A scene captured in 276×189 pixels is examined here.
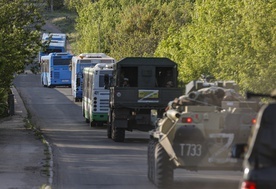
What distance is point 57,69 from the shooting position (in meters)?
77.2

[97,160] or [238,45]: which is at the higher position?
[238,45]

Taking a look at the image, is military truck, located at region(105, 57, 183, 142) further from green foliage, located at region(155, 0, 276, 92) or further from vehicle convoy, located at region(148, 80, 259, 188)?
vehicle convoy, located at region(148, 80, 259, 188)

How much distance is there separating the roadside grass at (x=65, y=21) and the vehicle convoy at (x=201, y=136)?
9493 centimetres

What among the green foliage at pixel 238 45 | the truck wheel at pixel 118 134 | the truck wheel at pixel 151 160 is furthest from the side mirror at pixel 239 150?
the green foliage at pixel 238 45

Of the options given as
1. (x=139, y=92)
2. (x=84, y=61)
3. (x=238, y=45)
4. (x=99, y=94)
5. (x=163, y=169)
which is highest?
(x=163, y=169)

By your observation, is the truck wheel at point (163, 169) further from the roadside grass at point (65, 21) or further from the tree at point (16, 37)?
the roadside grass at point (65, 21)

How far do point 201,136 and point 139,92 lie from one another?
550 inches

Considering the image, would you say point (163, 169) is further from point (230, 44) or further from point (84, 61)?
point (84, 61)

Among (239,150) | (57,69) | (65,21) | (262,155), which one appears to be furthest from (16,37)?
(65,21)

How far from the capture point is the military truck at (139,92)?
32.6 meters

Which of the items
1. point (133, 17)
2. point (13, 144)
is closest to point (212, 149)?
point (13, 144)

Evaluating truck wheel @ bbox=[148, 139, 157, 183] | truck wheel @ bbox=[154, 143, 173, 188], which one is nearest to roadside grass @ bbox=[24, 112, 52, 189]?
truck wheel @ bbox=[154, 143, 173, 188]

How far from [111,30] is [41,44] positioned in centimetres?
4898

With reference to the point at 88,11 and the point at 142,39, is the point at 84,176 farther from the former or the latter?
the point at 88,11
